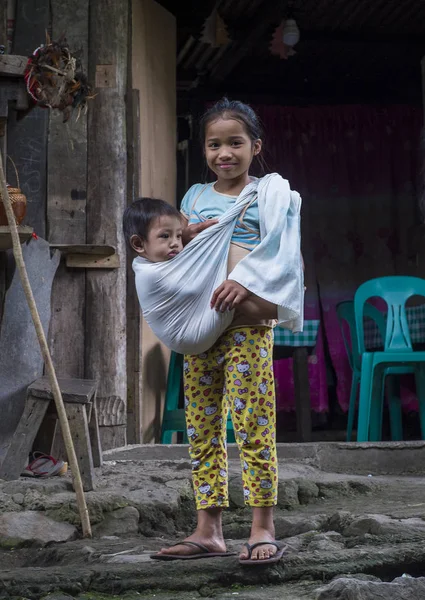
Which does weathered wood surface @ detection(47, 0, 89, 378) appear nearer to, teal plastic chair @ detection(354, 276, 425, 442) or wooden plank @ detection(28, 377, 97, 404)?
wooden plank @ detection(28, 377, 97, 404)

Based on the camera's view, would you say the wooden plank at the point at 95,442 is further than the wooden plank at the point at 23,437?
Yes

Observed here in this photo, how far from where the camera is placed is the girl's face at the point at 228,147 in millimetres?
3232

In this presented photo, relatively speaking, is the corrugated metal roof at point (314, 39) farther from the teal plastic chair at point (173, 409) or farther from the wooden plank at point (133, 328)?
the teal plastic chair at point (173, 409)

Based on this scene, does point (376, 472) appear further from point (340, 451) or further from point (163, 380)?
point (163, 380)

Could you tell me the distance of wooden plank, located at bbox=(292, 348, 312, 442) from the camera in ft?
25.3

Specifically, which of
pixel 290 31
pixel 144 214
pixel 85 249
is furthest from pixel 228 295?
pixel 290 31

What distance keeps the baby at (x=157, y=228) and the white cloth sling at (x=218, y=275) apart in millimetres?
60

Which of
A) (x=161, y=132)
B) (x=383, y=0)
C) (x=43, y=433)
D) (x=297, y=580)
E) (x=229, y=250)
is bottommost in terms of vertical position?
(x=297, y=580)

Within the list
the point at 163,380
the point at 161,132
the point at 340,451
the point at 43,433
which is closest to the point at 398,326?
the point at 340,451

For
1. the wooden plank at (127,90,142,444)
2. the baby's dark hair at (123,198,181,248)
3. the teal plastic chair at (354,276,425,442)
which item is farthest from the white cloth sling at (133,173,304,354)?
the teal plastic chair at (354,276,425,442)

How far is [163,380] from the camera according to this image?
683 centimetres

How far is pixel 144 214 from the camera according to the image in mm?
3244

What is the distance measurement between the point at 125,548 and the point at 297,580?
2.79 feet

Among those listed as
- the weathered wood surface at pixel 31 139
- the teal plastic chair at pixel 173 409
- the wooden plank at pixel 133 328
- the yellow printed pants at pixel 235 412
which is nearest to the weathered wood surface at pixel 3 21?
the weathered wood surface at pixel 31 139
